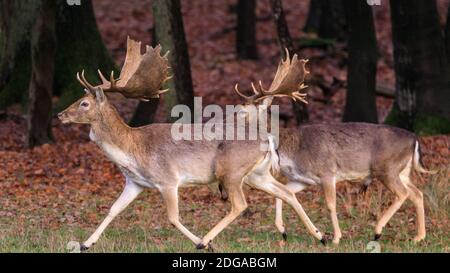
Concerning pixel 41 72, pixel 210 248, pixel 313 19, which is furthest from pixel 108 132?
pixel 313 19

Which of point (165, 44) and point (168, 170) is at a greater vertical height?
point (165, 44)

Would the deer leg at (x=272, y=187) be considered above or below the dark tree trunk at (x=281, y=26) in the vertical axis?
below

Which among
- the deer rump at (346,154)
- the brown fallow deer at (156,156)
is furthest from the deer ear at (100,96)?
the deer rump at (346,154)

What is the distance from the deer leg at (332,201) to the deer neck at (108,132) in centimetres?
228

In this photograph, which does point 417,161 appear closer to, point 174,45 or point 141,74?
point 141,74

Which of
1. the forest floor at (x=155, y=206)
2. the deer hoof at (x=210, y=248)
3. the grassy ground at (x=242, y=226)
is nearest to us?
the deer hoof at (x=210, y=248)

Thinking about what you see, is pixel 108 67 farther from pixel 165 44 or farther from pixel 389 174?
pixel 389 174

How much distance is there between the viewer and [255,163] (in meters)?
11.1

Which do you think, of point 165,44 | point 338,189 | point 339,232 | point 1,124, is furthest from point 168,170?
point 1,124

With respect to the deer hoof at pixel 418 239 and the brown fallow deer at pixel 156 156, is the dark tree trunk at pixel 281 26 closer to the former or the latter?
the deer hoof at pixel 418 239

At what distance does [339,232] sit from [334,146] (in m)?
1.09

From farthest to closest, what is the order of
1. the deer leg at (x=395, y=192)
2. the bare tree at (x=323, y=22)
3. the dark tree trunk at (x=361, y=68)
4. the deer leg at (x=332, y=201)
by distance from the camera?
the bare tree at (x=323, y=22) < the dark tree trunk at (x=361, y=68) < the deer leg at (x=395, y=192) < the deer leg at (x=332, y=201)

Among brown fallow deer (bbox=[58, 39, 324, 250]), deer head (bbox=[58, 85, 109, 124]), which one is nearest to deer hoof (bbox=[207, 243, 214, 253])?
brown fallow deer (bbox=[58, 39, 324, 250])

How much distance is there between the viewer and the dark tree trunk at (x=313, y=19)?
2952 cm
